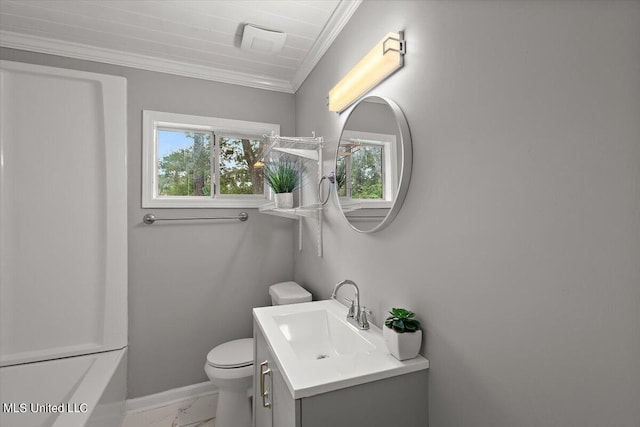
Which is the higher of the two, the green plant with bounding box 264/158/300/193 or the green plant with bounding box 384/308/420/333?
the green plant with bounding box 264/158/300/193

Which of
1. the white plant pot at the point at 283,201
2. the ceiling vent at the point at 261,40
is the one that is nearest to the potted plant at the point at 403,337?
the white plant pot at the point at 283,201

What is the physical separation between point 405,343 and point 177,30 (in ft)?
7.03

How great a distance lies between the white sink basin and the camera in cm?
141

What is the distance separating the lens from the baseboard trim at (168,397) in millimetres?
2131

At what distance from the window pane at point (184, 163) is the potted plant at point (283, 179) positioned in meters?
0.66

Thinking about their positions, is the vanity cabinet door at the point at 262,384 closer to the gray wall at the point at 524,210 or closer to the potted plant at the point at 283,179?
the gray wall at the point at 524,210

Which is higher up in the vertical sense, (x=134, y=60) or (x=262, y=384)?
(x=134, y=60)

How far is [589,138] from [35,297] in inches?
109

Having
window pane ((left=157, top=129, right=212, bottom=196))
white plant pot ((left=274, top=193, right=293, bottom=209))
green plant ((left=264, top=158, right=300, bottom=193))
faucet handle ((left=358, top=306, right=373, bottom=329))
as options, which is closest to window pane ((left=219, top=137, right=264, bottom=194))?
window pane ((left=157, top=129, right=212, bottom=196))

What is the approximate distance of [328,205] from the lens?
1869 mm

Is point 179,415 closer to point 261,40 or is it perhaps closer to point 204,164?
point 204,164

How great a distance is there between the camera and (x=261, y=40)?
195 centimetres

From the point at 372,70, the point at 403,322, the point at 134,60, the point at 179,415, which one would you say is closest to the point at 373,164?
the point at 372,70

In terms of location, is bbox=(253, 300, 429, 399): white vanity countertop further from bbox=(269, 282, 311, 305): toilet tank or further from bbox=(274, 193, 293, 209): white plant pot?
bbox=(274, 193, 293, 209): white plant pot
